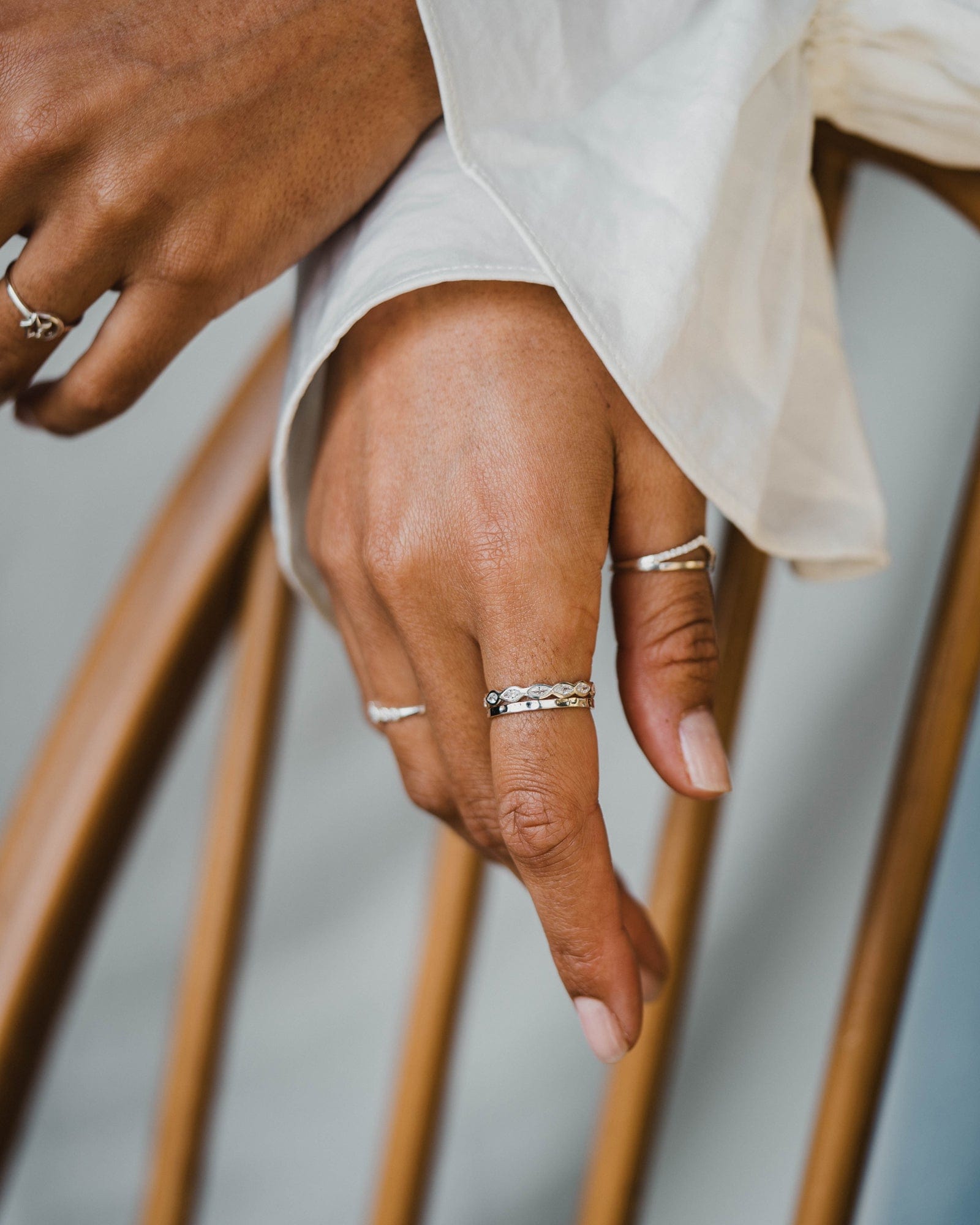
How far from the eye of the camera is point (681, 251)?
26cm

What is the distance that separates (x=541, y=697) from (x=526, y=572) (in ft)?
0.10

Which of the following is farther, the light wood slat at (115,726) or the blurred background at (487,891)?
the blurred background at (487,891)

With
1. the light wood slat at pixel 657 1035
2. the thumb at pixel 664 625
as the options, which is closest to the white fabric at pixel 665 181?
the thumb at pixel 664 625

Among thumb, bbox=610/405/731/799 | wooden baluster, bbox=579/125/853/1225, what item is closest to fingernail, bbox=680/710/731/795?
thumb, bbox=610/405/731/799

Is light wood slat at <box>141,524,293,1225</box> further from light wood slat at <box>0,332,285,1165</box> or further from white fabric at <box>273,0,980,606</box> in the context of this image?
white fabric at <box>273,0,980,606</box>

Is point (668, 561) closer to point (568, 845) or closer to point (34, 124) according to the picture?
point (568, 845)

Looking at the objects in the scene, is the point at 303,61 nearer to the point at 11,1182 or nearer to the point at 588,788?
the point at 588,788

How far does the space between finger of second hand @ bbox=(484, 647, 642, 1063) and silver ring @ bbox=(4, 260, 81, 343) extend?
15cm

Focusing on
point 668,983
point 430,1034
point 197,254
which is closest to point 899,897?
point 668,983

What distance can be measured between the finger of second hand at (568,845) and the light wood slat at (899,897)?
0.14m

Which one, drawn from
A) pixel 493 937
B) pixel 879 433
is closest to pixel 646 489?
pixel 879 433

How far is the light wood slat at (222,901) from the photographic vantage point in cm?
46

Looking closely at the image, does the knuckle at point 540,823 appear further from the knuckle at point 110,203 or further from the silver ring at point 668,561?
the knuckle at point 110,203

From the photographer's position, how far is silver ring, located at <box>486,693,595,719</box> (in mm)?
240
